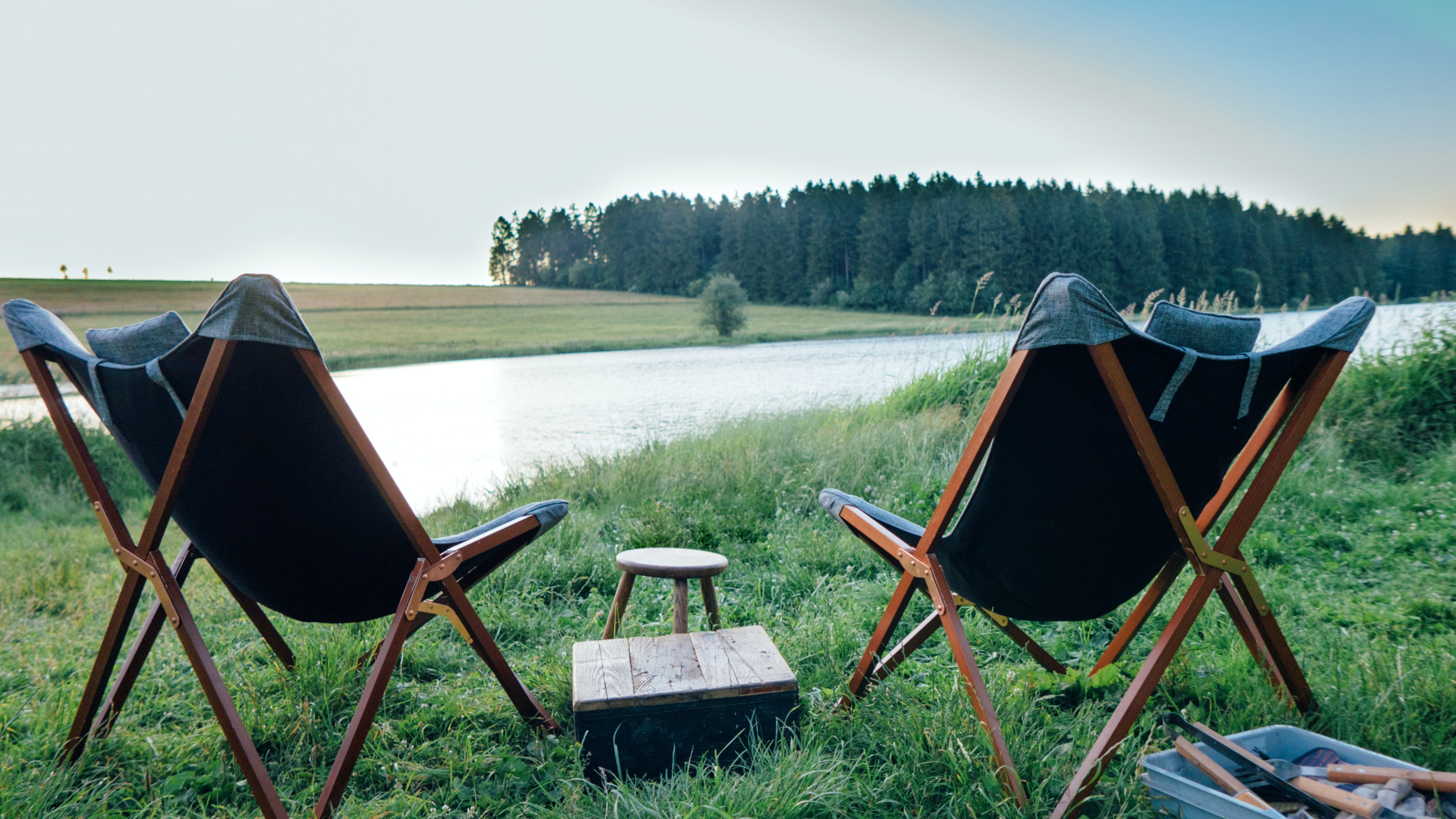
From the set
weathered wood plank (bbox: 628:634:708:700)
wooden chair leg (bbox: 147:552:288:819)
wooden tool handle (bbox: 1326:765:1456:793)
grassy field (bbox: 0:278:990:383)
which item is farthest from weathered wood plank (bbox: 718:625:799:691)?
grassy field (bbox: 0:278:990:383)

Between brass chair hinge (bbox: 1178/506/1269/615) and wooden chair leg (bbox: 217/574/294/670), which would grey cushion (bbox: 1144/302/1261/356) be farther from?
wooden chair leg (bbox: 217/574/294/670)

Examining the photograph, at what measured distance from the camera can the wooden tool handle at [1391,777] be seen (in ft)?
4.75

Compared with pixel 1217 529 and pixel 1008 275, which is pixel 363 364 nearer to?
pixel 1008 275

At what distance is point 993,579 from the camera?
5.72 feet

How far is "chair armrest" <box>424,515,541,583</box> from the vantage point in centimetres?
175

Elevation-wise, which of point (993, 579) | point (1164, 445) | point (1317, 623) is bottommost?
point (1317, 623)

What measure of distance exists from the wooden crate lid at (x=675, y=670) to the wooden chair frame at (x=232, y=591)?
0.79 feet

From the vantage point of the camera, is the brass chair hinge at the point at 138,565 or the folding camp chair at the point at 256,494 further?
the brass chair hinge at the point at 138,565

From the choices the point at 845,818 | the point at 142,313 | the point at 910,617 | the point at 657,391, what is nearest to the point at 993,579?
the point at 845,818

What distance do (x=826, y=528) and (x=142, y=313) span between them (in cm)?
2804

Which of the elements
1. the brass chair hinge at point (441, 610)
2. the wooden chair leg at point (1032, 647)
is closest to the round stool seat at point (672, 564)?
the brass chair hinge at point (441, 610)

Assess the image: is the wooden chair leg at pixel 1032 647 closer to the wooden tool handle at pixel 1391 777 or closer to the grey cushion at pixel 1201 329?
the wooden tool handle at pixel 1391 777

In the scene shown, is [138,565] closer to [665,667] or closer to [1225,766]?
[665,667]

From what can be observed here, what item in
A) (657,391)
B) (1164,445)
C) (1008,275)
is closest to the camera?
(1164,445)
